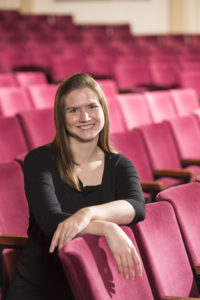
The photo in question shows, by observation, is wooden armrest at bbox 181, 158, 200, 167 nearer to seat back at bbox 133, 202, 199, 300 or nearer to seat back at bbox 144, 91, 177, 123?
seat back at bbox 144, 91, 177, 123

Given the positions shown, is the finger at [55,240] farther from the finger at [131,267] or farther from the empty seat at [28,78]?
the empty seat at [28,78]

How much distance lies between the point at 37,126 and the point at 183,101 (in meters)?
0.48

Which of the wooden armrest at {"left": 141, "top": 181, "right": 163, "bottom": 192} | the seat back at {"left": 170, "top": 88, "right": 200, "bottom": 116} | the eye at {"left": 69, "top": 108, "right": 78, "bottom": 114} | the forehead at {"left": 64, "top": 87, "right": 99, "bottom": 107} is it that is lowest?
the wooden armrest at {"left": 141, "top": 181, "right": 163, "bottom": 192}

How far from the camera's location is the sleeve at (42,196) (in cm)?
38

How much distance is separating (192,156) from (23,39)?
3.87 feet

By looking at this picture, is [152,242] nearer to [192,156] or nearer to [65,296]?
[65,296]

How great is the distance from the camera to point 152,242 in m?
0.38

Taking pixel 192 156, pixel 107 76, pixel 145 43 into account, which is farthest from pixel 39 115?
pixel 145 43

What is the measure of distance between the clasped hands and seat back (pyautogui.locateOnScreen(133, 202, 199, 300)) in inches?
1.1

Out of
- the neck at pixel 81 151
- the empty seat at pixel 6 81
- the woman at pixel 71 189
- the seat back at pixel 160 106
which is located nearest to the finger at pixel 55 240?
the woman at pixel 71 189

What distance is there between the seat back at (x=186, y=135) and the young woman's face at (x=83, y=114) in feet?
1.38

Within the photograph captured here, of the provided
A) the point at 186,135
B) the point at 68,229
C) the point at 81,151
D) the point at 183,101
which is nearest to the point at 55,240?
the point at 68,229

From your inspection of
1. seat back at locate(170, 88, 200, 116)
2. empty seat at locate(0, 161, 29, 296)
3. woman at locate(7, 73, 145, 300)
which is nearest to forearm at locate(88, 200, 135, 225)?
woman at locate(7, 73, 145, 300)

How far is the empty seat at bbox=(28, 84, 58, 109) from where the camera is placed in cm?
98
